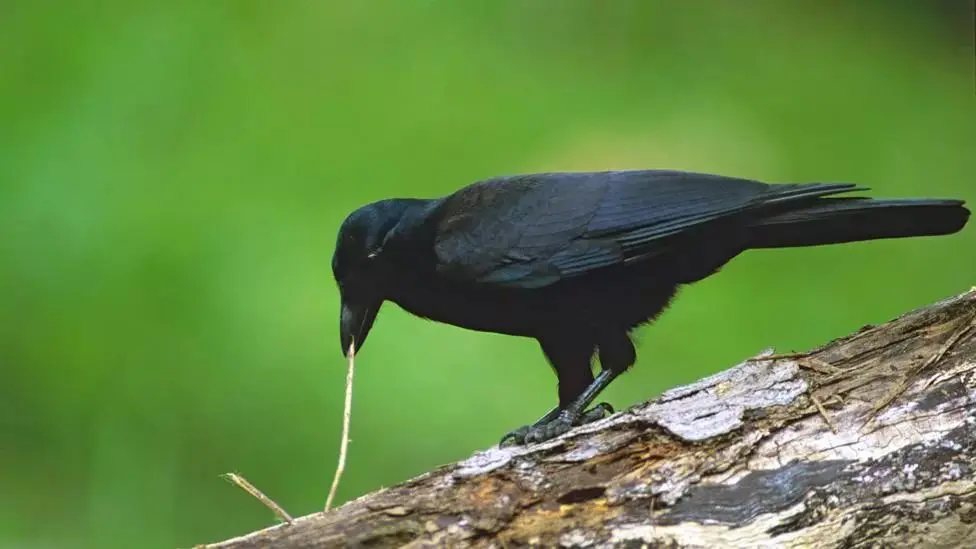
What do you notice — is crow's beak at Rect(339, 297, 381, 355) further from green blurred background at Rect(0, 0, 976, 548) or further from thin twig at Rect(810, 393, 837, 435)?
thin twig at Rect(810, 393, 837, 435)

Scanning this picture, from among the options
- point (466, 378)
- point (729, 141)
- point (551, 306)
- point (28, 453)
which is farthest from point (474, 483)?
point (729, 141)

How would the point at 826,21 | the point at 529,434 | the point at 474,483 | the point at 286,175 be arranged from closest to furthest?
the point at 474,483
the point at 529,434
the point at 286,175
the point at 826,21

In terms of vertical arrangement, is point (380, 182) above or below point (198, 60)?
below

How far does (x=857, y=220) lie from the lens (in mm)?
2768

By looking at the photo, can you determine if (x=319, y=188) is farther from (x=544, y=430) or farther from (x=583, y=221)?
(x=544, y=430)

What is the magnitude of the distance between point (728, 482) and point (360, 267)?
1.38m

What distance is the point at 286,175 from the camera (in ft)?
14.7

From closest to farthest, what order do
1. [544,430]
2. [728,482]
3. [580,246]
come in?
[728,482]
[544,430]
[580,246]

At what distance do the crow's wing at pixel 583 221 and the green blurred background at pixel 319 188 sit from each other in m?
1.35

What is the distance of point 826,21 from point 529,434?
3985 millimetres

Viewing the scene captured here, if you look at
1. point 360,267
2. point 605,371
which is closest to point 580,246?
point 605,371

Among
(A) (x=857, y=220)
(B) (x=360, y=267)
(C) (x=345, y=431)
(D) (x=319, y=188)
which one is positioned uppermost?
(D) (x=319, y=188)

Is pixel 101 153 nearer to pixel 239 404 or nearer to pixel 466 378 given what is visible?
pixel 239 404

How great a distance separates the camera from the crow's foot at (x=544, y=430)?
2.67 metres
